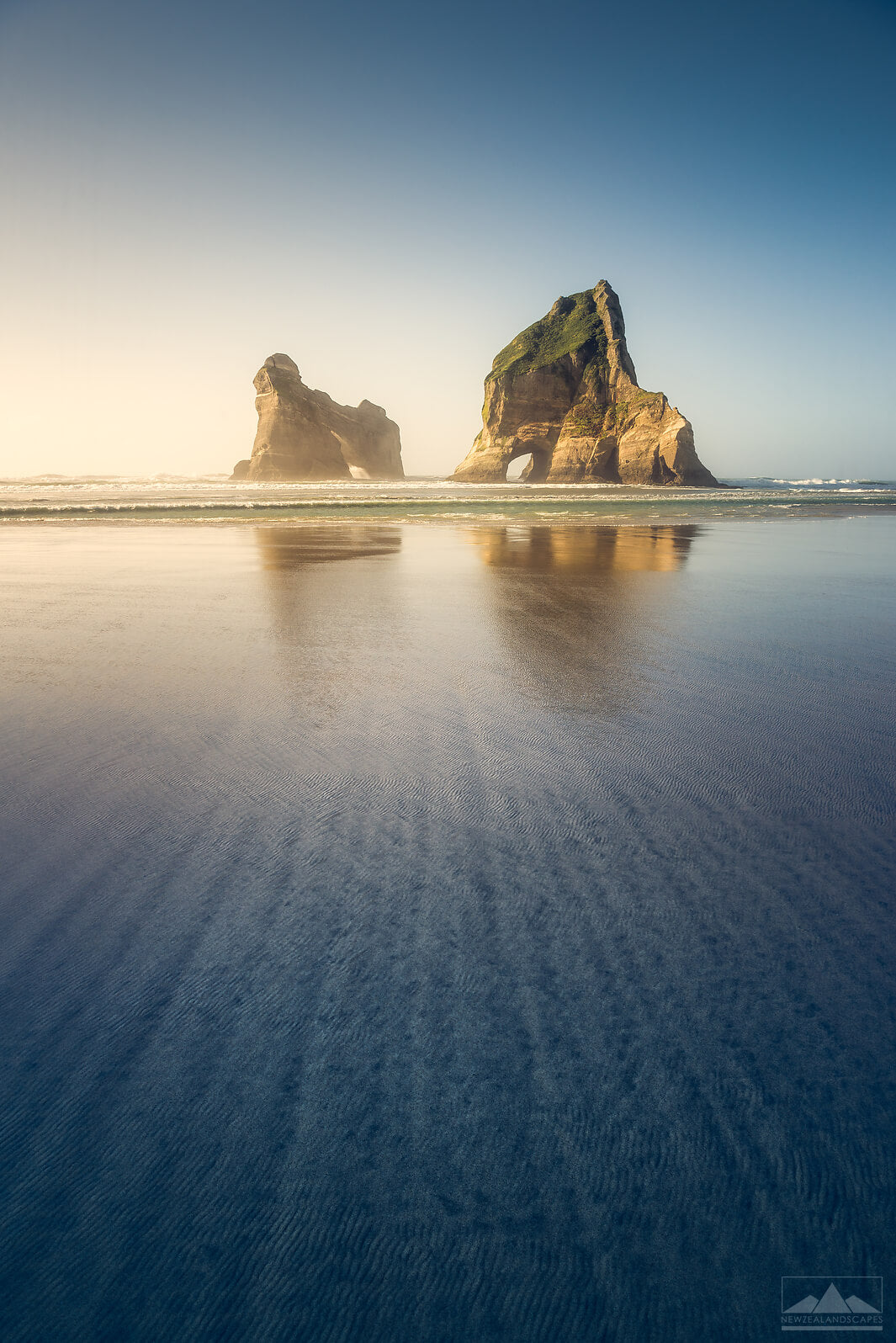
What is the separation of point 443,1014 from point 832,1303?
1057mm

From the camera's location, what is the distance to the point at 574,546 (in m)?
15.4

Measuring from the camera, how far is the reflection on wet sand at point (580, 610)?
17.7ft

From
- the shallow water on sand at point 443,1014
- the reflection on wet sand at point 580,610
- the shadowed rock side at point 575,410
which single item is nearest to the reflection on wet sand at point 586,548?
the reflection on wet sand at point 580,610

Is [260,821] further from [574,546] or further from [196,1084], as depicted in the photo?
[574,546]

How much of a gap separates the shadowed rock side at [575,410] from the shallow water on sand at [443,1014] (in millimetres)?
86261

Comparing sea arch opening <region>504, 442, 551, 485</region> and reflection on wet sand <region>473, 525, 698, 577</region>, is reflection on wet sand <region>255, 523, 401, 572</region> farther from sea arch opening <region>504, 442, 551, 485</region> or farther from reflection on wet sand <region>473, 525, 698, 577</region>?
sea arch opening <region>504, 442, 551, 485</region>

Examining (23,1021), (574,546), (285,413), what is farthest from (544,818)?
(285,413)

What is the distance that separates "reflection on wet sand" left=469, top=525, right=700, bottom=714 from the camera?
5.41 meters

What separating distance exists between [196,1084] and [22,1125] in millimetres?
411

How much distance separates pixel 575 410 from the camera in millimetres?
100938

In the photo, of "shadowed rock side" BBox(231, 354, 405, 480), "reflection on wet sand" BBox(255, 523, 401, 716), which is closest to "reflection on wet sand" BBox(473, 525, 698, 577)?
"reflection on wet sand" BBox(255, 523, 401, 716)

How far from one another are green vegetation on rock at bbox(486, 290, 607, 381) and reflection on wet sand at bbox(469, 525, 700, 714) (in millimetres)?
98625

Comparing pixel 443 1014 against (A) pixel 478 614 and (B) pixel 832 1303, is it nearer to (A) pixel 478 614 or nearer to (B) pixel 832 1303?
(B) pixel 832 1303

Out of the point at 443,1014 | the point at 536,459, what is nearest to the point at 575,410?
the point at 536,459
